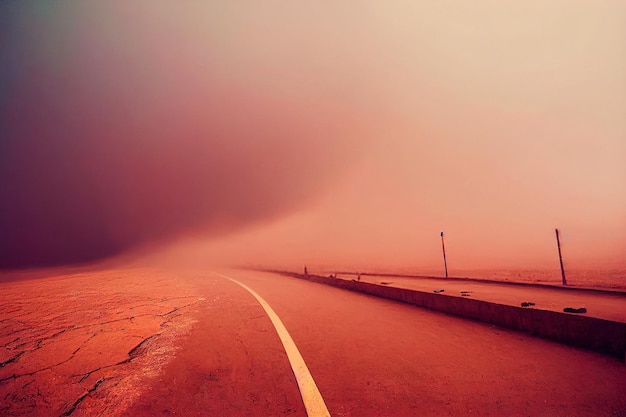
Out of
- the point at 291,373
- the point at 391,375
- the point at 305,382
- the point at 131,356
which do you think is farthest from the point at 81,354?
the point at 391,375

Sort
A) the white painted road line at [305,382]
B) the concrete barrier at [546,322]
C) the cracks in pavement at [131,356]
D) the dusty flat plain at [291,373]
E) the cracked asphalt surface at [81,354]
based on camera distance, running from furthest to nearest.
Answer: the concrete barrier at [546,322] → the cracks in pavement at [131,356] → the cracked asphalt surface at [81,354] → the dusty flat plain at [291,373] → the white painted road line at [305,382]

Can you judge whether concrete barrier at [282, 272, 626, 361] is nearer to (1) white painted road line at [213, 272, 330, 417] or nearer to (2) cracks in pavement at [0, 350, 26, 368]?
(1) white painted road line at [213, 272, 330, 417]

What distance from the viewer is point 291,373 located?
3.36m

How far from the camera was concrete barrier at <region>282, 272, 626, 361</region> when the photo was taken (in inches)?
150

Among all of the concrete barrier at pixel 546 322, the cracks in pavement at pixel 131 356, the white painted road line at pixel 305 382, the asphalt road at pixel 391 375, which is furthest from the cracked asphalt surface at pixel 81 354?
the concrete barrier at pixel 546 322

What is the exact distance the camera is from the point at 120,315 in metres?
7.28

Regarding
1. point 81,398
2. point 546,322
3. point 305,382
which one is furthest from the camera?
point 546,322

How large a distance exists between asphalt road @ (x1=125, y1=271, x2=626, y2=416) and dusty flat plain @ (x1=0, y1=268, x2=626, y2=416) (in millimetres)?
16

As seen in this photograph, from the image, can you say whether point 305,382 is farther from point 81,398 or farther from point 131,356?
point 131,356

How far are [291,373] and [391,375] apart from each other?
1.12m

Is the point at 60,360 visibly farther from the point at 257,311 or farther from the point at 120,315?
the point at 257,311

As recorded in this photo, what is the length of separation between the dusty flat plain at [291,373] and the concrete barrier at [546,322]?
0.84 feet

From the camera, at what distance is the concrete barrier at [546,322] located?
3.80 meters

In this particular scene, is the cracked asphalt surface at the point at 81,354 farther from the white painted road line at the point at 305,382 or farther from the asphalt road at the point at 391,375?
the white painted road line at the point at 305,382
